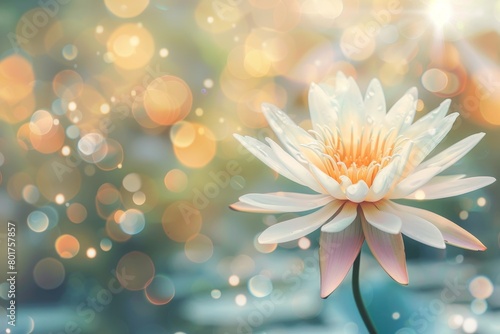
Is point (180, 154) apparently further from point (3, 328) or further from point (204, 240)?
point (3, 328)

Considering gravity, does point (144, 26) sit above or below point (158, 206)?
above

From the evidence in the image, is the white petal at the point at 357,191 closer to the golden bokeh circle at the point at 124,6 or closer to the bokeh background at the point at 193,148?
the bokeh background at the point at 193,148

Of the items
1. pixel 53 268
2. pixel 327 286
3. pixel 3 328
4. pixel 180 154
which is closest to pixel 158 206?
pixel 180 154

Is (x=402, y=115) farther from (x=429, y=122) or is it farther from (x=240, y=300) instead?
(x=240, y=300)

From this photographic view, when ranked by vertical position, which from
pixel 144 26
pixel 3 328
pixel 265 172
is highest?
pixel 144 26

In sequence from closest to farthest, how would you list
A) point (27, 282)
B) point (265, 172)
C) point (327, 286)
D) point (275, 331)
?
1. point (327, 286)
2. point (275, 331)
3. point (27, 282)
4. point (265, 172)

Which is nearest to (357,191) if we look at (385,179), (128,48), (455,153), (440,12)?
(385,179)
